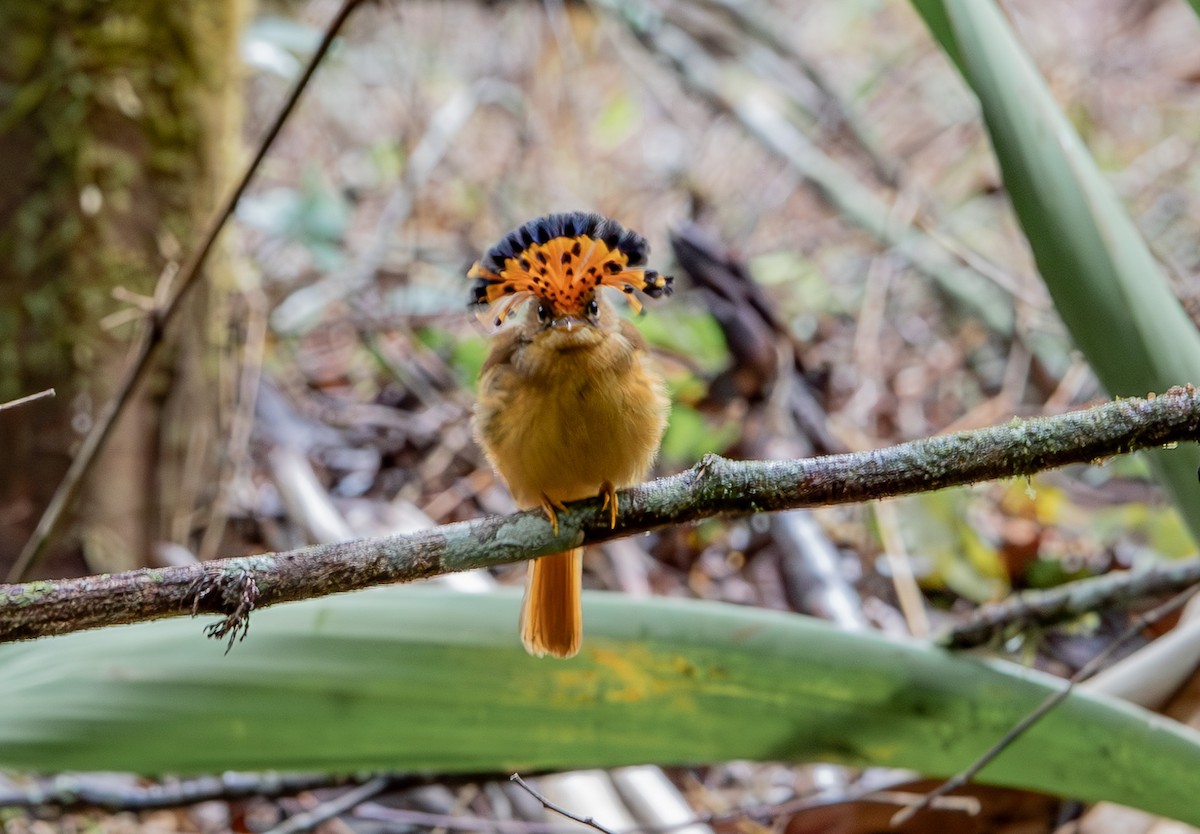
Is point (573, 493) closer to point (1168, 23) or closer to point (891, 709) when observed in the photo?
point (891, 709)

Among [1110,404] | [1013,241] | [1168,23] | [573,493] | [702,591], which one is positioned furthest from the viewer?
[1168,23]

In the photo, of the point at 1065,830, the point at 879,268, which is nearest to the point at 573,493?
the point at 1065,830

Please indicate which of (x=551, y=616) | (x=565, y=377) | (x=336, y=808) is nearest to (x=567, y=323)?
(x=565, y=377)

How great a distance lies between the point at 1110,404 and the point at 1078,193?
0.29 meters

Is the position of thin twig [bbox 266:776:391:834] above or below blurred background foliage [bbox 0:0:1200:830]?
below

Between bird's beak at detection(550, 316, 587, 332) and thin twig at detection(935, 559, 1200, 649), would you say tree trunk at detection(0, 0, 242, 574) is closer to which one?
bird's beak at detection(550, 316, 587, 332)

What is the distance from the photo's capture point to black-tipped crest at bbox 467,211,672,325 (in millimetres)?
1534

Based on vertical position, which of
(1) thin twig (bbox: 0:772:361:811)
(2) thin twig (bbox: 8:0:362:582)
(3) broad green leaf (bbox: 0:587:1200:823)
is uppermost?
(2) thin twig (bbox: 8:0:362:582)

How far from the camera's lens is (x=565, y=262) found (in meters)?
1.61

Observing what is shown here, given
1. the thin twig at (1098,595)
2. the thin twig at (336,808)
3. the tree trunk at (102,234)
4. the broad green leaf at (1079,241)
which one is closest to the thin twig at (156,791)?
the thin twig at (336,808)

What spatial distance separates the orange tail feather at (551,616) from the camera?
143 cm

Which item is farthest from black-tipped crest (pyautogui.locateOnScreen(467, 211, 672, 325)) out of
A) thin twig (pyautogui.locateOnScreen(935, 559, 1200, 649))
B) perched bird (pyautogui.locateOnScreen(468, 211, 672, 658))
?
thin twig (pyautogui.locateOnScreen(935, 559, 1200, 649))

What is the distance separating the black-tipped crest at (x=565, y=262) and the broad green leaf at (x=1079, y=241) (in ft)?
1.53

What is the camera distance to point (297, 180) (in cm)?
523
